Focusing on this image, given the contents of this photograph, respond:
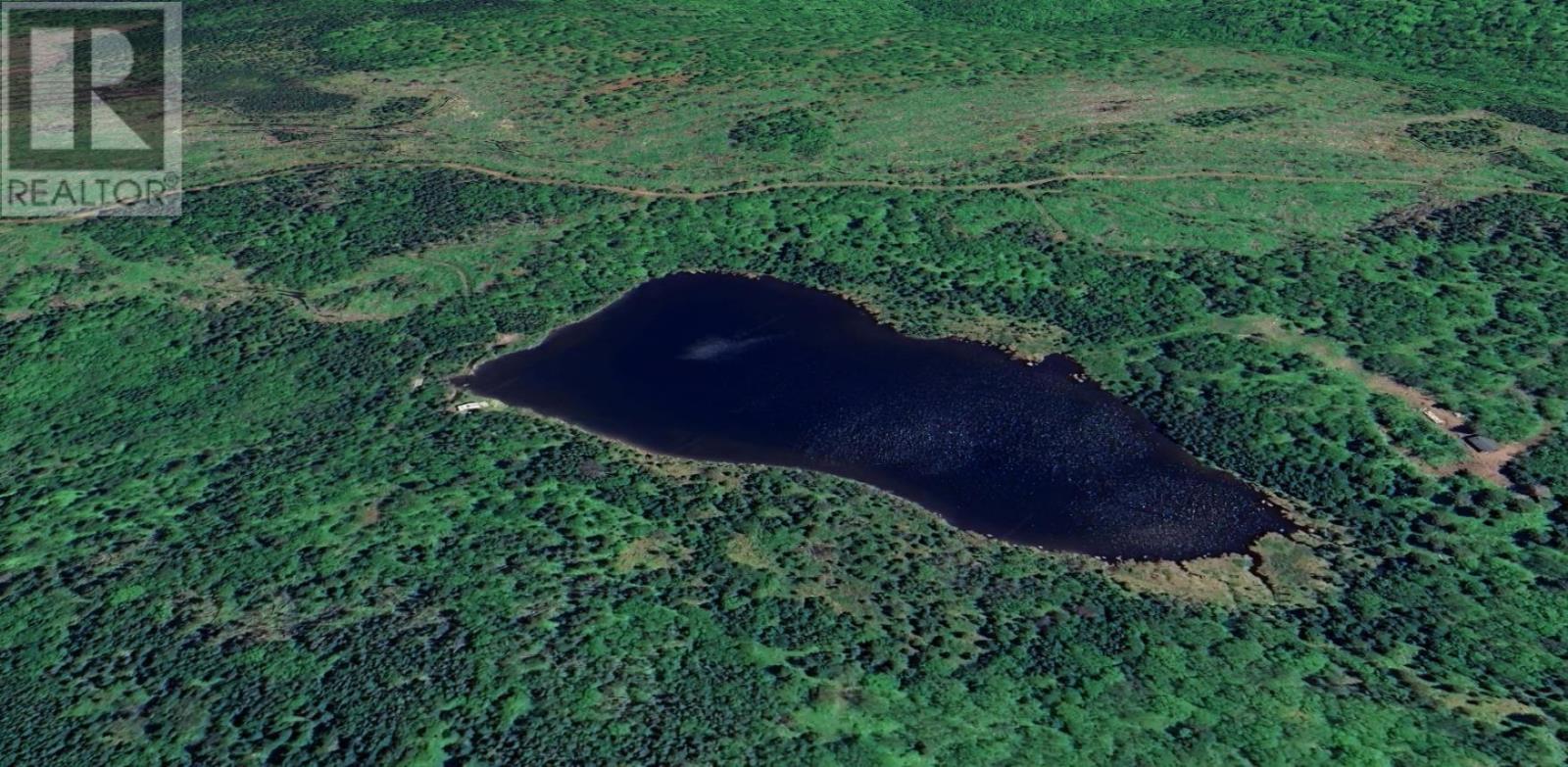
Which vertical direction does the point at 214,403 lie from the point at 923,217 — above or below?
below

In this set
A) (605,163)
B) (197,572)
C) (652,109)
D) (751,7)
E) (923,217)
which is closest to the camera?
(197,572)

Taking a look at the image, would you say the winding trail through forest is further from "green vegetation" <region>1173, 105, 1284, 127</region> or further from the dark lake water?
the dark lake water

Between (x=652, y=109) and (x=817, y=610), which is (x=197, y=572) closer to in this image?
(x=817, y=610)

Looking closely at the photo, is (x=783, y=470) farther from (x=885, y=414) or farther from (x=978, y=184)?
(x=978, y=184)

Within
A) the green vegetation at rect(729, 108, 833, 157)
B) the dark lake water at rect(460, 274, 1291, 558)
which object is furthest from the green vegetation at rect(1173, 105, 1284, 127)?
the dark lake water at rect(460, 274, 1291, 558)

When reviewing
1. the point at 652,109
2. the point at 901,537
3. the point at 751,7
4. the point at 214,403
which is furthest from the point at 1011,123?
the point at 214,403

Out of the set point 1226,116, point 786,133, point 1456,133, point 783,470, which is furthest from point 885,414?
point 1456,133

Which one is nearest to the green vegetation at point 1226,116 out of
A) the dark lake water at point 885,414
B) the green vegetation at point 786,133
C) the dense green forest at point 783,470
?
the dense green forest at point 783,470

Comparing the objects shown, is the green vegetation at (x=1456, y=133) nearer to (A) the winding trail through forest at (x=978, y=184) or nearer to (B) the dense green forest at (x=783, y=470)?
(B) the dense green forest at (x=783, y=470)
